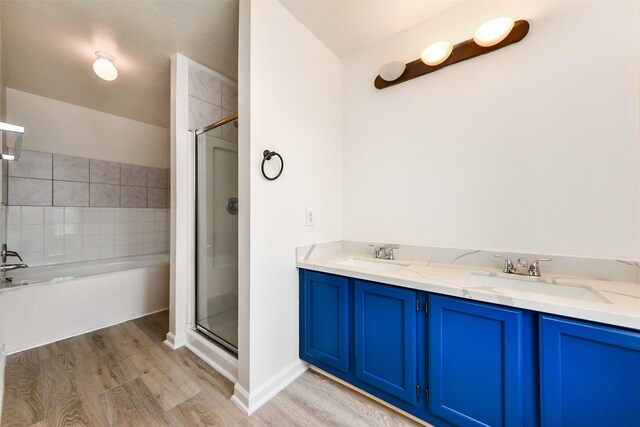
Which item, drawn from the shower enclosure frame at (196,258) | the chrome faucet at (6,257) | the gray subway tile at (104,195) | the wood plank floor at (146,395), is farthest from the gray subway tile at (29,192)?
the shower enclosure frame at (196,258)

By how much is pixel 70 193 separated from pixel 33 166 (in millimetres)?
391

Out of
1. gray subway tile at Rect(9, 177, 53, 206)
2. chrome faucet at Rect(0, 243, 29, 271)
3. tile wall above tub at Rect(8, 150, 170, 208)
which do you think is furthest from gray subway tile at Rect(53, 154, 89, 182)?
chrome faucet at Rect(0, 243, 29, 271)

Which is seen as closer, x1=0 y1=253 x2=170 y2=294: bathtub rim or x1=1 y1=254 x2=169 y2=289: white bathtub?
x1=0 y1=253 x2=170 y2=294: bathtub rim

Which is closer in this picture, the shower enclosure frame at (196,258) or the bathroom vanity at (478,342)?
the bathroom vanity at (478,342)

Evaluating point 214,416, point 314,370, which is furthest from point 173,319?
point 314,370

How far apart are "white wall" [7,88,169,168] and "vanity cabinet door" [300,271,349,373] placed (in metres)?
3.21

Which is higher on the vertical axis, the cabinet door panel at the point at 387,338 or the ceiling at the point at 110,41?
the ceiling at the point at 110,41

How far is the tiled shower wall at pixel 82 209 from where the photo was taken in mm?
2512

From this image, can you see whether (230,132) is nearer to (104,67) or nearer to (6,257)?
(104,67)

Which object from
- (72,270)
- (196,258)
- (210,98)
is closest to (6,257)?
(72,270)

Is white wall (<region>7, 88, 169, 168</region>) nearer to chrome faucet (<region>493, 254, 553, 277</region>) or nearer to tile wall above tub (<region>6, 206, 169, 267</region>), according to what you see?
tile wall above tub (<region>6, 206, 169, 267</region>)

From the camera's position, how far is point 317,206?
1823mm

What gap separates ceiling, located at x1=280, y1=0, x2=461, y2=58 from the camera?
60.0 inches

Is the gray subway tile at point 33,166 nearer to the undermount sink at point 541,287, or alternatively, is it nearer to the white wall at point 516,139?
the white wall at point 516,139
